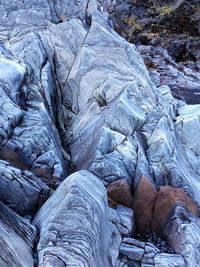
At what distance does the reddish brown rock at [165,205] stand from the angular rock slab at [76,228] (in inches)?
62.0

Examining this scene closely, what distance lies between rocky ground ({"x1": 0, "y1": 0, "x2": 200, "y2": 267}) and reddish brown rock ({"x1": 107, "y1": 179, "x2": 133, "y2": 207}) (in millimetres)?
23

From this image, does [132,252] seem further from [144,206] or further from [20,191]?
[20,191]

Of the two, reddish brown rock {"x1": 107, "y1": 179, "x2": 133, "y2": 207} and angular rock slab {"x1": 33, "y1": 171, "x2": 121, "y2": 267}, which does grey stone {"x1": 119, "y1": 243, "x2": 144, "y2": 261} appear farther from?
reddish brown rock {"x1": 107, "y1": 179, "x2": 133, "y2": 207}

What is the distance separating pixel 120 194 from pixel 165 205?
1.04 meters

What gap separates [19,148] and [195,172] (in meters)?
5.40

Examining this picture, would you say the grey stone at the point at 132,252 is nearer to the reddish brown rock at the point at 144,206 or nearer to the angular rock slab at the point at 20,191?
the reddish brown rock at the point at 144,206

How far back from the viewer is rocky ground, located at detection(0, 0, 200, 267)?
23.0 feet

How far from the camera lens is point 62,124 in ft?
41.0

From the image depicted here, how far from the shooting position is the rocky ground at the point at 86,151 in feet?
23.0

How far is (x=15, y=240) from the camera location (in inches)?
243

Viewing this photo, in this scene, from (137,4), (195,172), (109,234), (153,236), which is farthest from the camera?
(137,4)

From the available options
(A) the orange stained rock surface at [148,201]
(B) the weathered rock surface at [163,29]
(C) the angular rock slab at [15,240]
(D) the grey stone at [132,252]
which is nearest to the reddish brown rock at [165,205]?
(A) the orange stained rock surface at [148,201]

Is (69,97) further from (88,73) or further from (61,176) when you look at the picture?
(61,176)

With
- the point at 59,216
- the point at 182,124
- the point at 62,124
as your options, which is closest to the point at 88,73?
the point at 62,124
